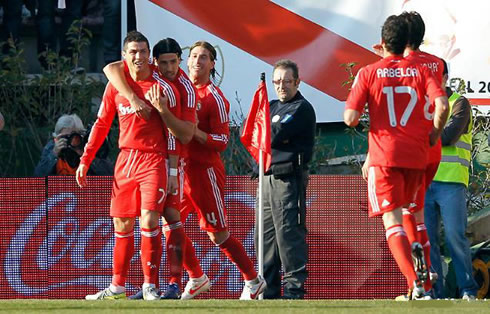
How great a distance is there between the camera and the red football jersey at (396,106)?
909 centimetres

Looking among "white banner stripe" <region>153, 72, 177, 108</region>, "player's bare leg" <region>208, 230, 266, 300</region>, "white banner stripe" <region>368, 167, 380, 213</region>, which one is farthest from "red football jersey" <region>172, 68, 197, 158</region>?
"white banner stripe" <region>368, 167, 380, 213</region>

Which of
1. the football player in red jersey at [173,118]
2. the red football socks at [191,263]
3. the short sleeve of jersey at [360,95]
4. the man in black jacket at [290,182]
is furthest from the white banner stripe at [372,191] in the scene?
the red football socks at [191,263]

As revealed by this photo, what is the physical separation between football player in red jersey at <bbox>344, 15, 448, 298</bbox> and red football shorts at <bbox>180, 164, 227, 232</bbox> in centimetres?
186

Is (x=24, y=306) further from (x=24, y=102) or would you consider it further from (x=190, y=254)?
(x=24, y=102)

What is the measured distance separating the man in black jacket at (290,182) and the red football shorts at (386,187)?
70.2 inches

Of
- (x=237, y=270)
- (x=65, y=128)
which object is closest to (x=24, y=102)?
(x=65, y=128)

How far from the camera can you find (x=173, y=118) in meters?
9.98

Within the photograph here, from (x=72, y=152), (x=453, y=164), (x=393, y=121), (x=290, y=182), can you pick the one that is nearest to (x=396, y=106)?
(x=393, y=121)

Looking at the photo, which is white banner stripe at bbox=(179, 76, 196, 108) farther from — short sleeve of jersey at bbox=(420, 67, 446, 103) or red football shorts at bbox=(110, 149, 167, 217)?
short sleeve of jersey at bbox=(420, 67, 446, 103)

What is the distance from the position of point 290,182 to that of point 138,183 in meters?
1.55

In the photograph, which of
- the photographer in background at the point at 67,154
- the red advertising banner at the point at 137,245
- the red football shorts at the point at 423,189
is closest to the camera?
the red football shorts at the point at 423,189

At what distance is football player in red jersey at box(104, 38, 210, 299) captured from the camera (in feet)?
32.7

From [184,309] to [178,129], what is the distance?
187cm

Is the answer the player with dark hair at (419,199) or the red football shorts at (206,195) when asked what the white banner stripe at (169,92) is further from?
the player with dark hair at (419,199)
